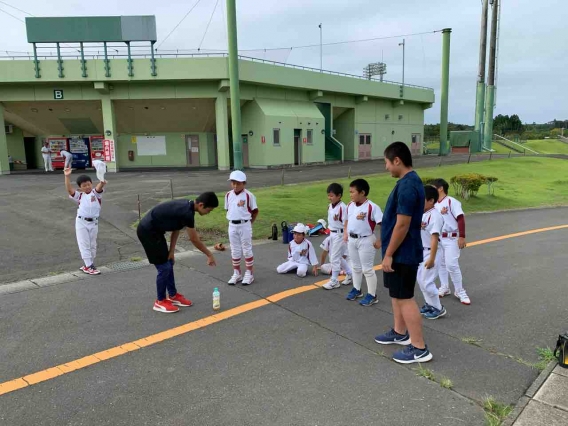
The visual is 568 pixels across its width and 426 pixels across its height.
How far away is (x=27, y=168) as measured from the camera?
31.5 meters

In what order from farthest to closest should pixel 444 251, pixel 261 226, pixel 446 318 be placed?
pixel 261 226, pixel 444 251, pixel 446 318

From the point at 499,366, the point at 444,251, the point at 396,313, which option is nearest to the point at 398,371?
the point at 396,313

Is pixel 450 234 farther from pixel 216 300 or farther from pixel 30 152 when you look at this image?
pixel 30 152

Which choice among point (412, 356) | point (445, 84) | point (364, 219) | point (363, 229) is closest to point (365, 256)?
point (363, 229)

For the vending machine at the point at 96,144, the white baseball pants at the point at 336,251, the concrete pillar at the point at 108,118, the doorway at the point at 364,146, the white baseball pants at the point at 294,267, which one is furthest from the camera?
the doorway at the point at 364,146

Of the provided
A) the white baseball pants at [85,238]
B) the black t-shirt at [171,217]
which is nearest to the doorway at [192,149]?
the white baseball pants at [85,238]

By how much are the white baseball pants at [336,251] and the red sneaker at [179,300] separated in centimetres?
215

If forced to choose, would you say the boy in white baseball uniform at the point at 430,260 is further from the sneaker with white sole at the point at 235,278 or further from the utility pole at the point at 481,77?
the utility pole at the point at 481,77

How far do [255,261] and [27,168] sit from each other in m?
30.6

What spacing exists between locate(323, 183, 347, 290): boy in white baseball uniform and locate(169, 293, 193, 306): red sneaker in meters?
2.03

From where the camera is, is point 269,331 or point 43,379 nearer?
point 43,379

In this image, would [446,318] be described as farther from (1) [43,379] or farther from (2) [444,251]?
(1) [43,379]

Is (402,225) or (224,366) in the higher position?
(402,225)

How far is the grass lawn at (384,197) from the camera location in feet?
37.1
